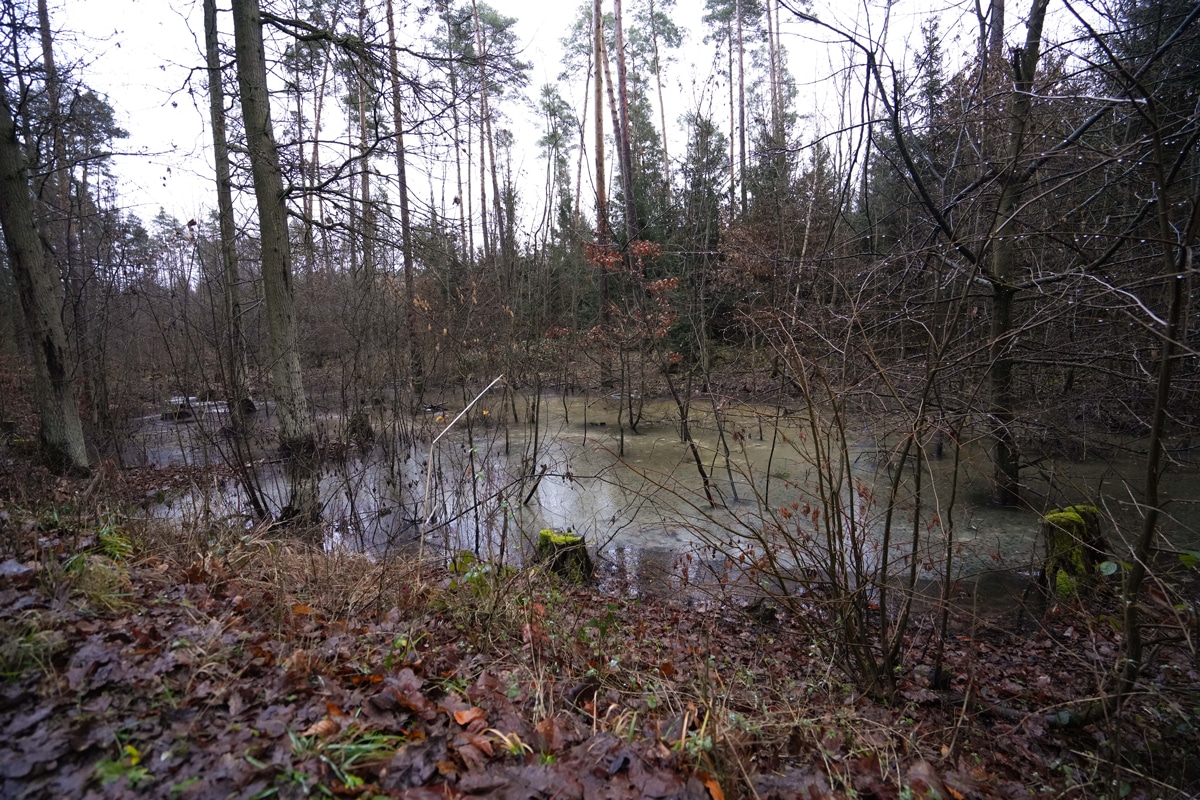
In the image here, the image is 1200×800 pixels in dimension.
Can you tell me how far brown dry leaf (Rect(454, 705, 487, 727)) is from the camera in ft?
6.88

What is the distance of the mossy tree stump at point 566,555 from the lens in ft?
16.9

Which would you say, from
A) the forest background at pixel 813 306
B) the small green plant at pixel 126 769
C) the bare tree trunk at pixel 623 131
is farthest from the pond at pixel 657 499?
the bare tree trunk at pixel 623 131

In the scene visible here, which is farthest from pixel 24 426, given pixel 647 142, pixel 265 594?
pixel 647 142

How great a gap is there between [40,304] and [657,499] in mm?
7340

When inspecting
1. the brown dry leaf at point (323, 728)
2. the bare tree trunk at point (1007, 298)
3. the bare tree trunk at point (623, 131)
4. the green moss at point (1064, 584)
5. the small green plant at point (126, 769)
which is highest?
the bare tree trunk at point (623, 131)

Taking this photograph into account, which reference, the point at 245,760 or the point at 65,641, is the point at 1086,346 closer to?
the point at 245,760

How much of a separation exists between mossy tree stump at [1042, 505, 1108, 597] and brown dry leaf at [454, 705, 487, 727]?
437cm

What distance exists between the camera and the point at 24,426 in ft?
31.8

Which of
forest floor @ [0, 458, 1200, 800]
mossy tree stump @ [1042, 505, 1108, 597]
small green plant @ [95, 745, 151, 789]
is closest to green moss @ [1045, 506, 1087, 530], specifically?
mossy tree stump @ [1042, 505, 1108, 597]

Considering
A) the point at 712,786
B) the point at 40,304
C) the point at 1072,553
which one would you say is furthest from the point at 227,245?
the point at 1072,553

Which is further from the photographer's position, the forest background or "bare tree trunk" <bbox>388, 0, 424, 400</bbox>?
"bare tree trunk" <bbox>388, 0, 424, 400</bbox>

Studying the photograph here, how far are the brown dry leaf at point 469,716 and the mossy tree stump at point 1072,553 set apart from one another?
4366 millimetres

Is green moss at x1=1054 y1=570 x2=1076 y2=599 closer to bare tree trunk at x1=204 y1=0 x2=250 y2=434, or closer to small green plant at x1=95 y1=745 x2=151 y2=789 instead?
small green plant at x1=95 y1=745 x2=151 y2=789

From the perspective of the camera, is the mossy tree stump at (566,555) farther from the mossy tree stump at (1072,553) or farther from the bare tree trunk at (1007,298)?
the mossy tree stump at (1072,553)
